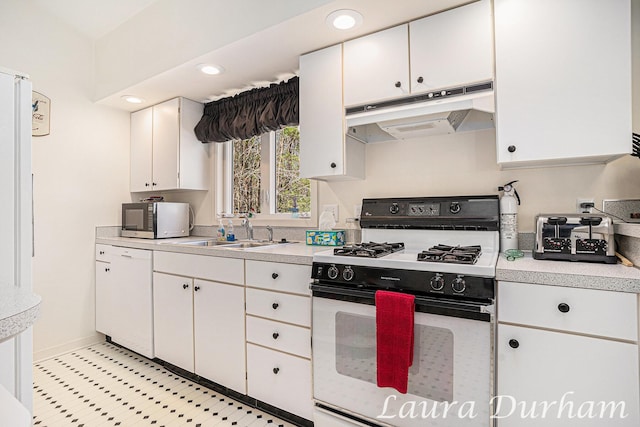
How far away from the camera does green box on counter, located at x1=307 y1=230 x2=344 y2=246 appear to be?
219 centimetres

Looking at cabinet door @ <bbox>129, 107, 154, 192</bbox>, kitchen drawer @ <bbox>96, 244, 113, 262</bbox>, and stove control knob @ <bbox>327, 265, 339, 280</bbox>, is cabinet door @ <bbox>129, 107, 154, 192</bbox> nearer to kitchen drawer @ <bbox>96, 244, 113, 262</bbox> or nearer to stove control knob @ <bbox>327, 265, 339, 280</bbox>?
kitchen drawer @ <bbox>96, 244, 113, 262</bbox>

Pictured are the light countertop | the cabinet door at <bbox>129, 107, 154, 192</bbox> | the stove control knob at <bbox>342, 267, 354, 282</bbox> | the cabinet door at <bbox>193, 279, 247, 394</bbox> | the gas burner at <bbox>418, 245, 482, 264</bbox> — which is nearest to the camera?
the light countertop

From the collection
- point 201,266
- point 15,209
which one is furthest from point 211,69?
point 15,209

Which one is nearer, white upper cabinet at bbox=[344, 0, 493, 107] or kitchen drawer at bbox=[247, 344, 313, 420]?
white upper cabinet at bbox=[344, 0, 493, 107]

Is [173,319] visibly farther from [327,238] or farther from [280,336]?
[327,238]

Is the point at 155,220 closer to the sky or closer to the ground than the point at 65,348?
closer to the sky

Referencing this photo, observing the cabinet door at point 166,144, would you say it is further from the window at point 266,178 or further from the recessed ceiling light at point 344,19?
the recessed ceiling light at point 344,19

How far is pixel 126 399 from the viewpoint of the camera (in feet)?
6.80

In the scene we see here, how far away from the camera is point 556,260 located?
1449 millimetres

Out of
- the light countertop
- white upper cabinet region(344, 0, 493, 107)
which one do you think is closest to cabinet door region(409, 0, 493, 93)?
white upper cabinet region(344, 0, 493, 107)

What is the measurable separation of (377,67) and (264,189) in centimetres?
144

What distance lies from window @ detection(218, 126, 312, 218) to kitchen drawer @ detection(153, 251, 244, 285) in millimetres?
790

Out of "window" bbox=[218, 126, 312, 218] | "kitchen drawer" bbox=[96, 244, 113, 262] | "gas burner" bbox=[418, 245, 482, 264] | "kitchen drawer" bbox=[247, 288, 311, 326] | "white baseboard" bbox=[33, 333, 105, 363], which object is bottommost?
"white baseboard" bbox=[33, 333, 105, 363]

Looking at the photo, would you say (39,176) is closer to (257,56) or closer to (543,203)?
(257,56)
